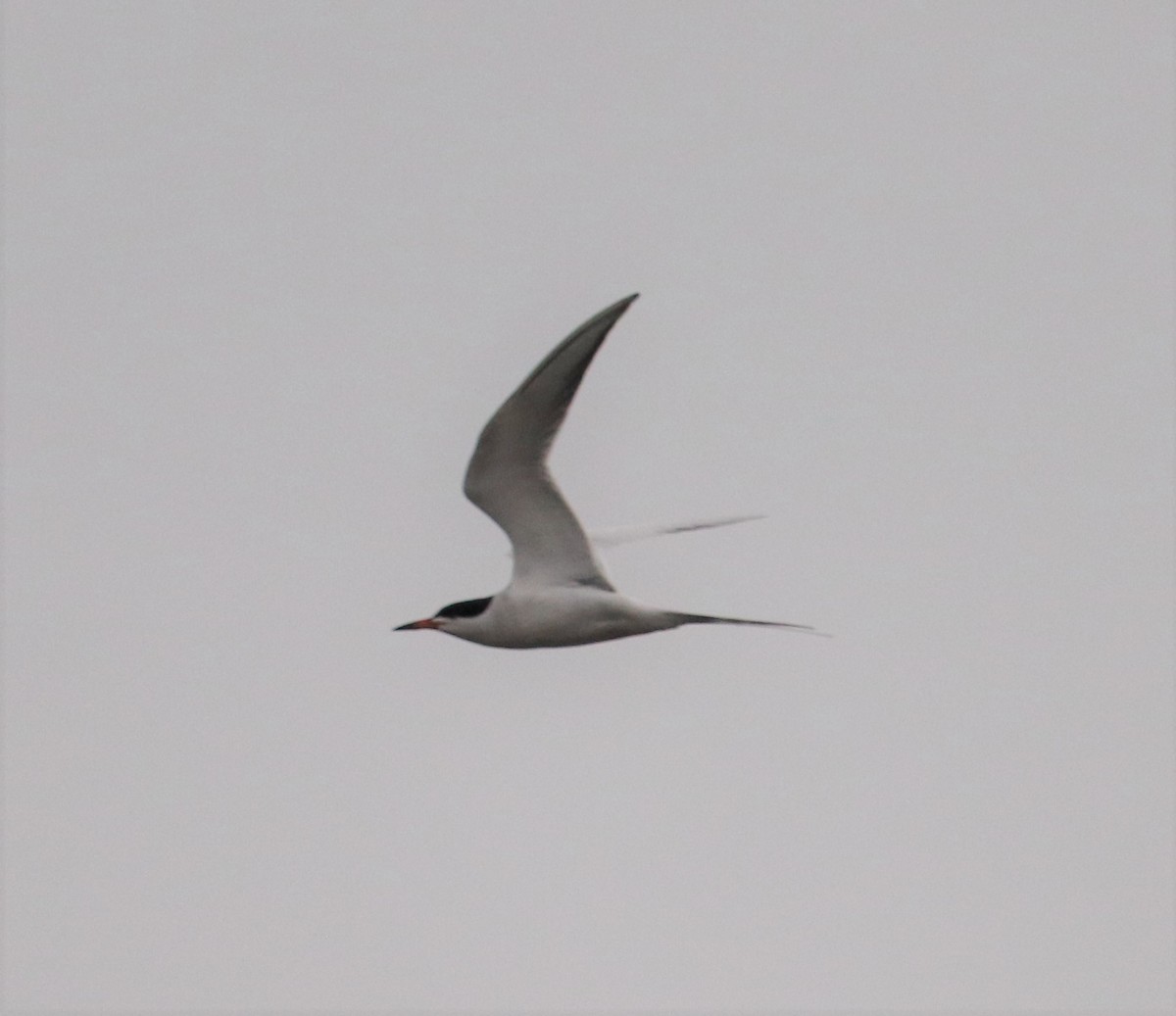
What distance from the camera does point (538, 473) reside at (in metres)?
13.4

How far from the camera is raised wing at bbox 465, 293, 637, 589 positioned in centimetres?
1213

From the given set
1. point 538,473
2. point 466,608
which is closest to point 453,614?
point 466,608

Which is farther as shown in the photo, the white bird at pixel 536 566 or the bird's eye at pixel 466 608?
the bird's eye at pixel 466 608

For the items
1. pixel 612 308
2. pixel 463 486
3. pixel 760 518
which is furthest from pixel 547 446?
pixel 760 518

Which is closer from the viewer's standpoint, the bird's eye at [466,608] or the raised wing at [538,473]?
the raised wing at [538,473]

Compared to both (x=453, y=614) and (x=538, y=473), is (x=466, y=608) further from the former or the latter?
(x=538, y=473)

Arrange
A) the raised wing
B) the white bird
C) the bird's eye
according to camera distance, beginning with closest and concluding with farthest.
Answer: the raised wing → the white bird → the bird's eye

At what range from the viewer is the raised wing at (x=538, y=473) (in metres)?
12.1

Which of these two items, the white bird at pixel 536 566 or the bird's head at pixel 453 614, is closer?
the white bird at pixel 536 566

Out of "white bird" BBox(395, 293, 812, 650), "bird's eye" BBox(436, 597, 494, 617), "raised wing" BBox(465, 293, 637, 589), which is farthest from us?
"bird's eye" BBox(436, 597, 494, 617)

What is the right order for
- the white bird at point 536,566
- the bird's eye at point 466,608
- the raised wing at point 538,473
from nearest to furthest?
the raised wing at point 538,473 → the white bird at point 536,566 → the bird's eye at point 466,608

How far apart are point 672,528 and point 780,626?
12.1 ft

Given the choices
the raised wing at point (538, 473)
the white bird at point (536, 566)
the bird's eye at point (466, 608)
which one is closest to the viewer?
the raised wing at point (538, 473)

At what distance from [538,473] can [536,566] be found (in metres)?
1.05
